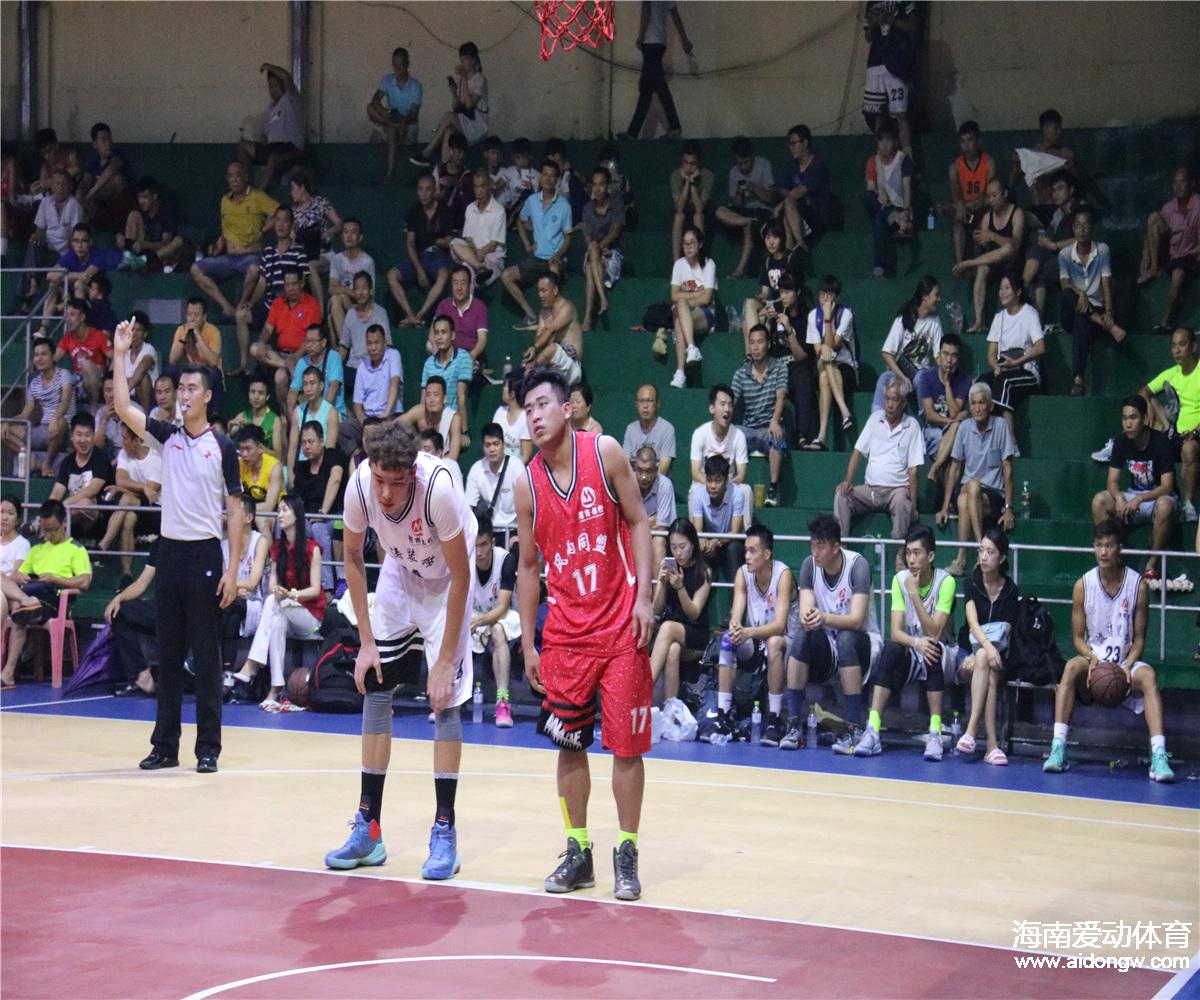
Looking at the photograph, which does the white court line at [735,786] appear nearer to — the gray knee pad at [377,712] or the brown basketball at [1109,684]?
the brown basketball at [1109,684]

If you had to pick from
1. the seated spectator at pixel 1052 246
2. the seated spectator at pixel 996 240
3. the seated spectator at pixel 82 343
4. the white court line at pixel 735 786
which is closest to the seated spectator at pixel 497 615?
the white court line at pixel 735 786

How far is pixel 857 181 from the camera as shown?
16250 millimetres

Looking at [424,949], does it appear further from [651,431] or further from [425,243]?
Answer: [425,243]

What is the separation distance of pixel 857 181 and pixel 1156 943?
11.3 meters

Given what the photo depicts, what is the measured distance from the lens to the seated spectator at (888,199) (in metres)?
15.1

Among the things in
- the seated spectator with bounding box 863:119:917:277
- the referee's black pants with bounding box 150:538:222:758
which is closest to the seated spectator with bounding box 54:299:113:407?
the referee's black pants with bounding box 150:538:222:758

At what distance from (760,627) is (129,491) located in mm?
6203

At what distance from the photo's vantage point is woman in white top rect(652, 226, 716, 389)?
1473 cm

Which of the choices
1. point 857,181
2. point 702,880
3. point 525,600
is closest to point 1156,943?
point 702,880

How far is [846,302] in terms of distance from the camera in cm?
1495

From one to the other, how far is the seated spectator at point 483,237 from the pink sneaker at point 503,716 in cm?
562

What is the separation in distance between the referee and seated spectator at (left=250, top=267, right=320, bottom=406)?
6.45 metres

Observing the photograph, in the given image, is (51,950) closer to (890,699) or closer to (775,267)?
(890,699)

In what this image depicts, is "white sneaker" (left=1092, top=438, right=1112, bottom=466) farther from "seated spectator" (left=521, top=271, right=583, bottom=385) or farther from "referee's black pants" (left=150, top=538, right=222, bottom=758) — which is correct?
"referee's black pants" (left=150, top=538, right=222, bottom=758)
